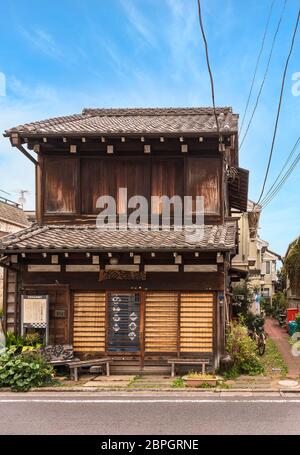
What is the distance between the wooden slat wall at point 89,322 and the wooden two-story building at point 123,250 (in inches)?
1.2

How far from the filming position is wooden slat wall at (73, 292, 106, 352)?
46.2 ft

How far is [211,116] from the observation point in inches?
756

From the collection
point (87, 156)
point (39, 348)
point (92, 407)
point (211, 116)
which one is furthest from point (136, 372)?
point (211, 116)

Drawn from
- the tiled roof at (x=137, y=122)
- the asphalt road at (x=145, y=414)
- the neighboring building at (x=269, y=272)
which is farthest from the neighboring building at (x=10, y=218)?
the neighboring building at (x=269, y=272)

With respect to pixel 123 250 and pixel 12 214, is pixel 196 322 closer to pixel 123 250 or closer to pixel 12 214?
pixel 123 250

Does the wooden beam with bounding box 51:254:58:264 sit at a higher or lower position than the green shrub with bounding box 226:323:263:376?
higher

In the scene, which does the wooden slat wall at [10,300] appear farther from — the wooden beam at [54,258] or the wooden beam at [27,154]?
the wooden beam at [27,154]

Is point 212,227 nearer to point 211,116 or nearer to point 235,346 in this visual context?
point 235,346

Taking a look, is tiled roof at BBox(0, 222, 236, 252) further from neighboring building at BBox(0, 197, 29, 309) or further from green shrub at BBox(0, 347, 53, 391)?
neighboring building at BBox(0, 197, 29, 309)

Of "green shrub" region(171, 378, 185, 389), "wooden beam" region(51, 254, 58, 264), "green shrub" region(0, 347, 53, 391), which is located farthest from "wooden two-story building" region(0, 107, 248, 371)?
"green shrub" region(0, 347, 53, 391)

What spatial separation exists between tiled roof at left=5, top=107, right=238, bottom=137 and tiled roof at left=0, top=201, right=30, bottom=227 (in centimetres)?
1848

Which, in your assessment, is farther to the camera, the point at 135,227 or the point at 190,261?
the point at 135,227

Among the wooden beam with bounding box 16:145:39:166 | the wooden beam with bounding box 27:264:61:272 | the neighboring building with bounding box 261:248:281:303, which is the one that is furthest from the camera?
the neighboring building with bounding box 261:248:281:303

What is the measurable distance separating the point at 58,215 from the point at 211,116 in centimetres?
765
